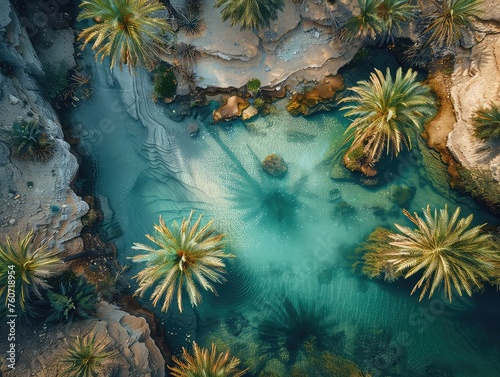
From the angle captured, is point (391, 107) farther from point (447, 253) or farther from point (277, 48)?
point (277, 48)

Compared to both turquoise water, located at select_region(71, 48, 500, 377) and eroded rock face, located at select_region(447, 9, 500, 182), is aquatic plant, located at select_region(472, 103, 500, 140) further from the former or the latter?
turquoise water, located at select_region(71, 48, 500, 377)

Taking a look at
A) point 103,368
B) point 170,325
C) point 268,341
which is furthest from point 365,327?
point 103,368

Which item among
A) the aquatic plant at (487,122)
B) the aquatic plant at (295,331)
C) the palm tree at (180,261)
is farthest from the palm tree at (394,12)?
the aquatic plant at (295,331)

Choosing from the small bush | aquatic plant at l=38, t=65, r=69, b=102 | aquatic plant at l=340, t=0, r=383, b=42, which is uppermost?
aquatic plant at l=340, t=0, r=383, b=42

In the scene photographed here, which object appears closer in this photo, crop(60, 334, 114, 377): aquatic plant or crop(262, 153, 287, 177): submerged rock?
crop(60, 334, 114, 377): aquatic plant

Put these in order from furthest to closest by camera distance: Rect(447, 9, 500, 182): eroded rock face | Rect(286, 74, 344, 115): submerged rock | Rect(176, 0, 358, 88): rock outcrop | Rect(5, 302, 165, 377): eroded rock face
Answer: Rect(286, 74, 344, 115): submerged rock, Rect(176, 0, 358, 88): rock outcrop, Rect(447, 9, 500, 182): eroded rock face, Rect(5, 302, 165, 377): eroded rock face

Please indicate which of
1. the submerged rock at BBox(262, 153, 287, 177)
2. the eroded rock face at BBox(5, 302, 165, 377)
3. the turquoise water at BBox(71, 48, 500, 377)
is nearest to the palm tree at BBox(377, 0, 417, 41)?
the turquoise water at BBox(71, 48, 500, 377)

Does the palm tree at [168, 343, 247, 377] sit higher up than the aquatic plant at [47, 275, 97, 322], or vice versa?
the palm tree at [168, 343, 247, 377]

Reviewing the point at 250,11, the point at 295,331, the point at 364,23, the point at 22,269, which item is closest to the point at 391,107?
the point at 364,23
